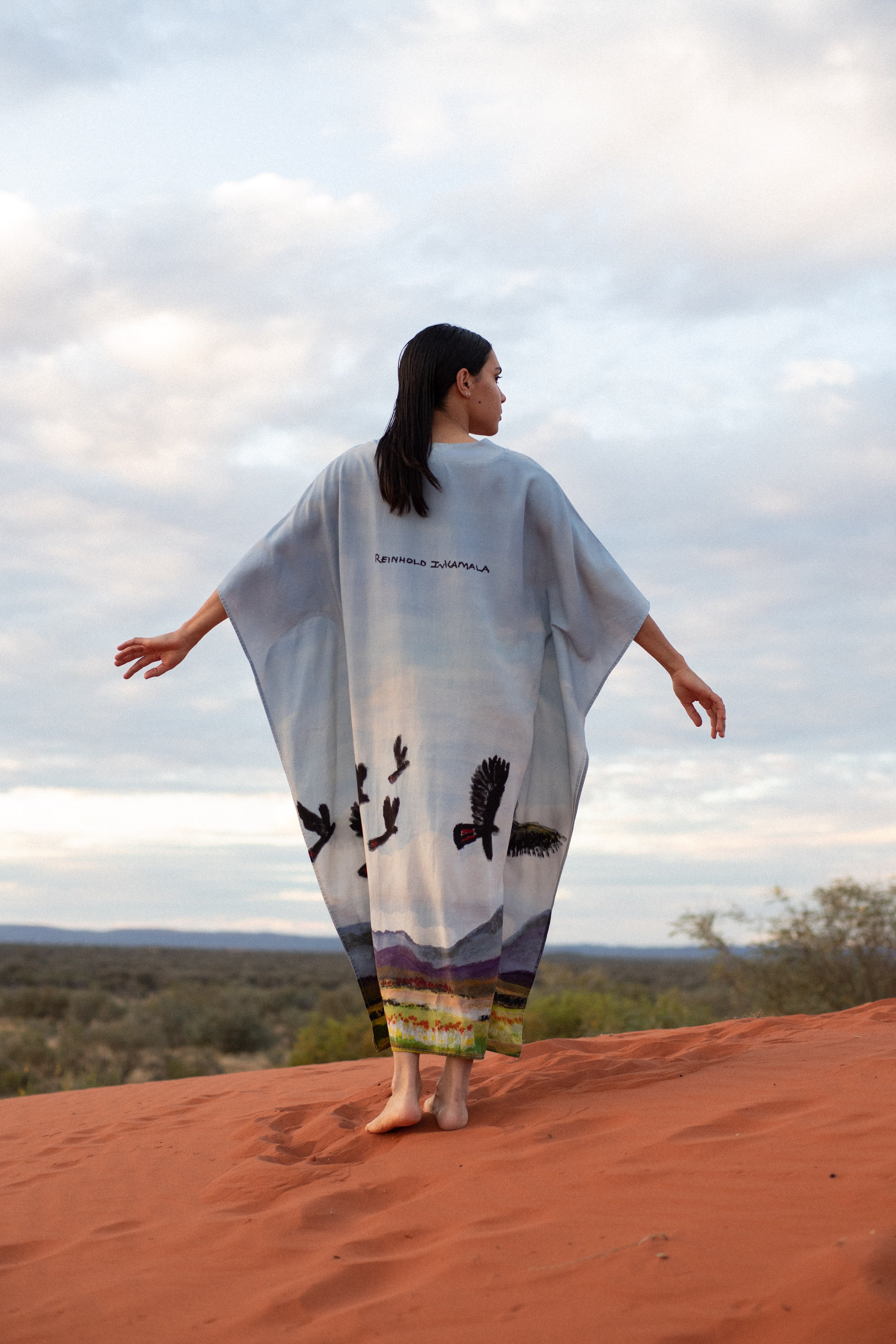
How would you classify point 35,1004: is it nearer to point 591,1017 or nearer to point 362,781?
point 591,1017

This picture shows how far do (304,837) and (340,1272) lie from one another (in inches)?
68.1

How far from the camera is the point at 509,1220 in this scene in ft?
8.26

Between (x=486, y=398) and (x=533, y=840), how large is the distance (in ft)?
5.05

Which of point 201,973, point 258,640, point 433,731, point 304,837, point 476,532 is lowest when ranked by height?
point 201,973

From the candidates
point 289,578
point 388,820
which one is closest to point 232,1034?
point 289,578

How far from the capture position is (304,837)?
3896 millimetres

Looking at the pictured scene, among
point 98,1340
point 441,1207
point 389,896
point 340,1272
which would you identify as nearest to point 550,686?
point 389,896

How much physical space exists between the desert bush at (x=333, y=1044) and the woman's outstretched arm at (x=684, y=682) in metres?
8.32

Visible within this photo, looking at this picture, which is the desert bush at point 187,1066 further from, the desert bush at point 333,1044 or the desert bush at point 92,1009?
the desert bush at point 92,1009

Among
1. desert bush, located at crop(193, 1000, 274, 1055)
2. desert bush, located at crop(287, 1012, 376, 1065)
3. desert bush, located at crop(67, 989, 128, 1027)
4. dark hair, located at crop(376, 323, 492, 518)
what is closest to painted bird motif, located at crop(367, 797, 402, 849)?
dark hair, located at crop(376, 323, 492, 518)

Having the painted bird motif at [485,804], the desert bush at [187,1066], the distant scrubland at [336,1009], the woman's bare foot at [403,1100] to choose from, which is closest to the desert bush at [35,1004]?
the distant scrubland at [336,1009]

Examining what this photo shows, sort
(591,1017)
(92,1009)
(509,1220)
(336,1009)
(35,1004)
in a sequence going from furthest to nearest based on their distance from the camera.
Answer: (35,1004), (92,1009), (336,1009), (591,1017), (509,1220)

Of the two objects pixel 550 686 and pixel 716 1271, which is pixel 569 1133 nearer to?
pixel 716 1271

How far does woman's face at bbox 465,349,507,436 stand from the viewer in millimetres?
3924
